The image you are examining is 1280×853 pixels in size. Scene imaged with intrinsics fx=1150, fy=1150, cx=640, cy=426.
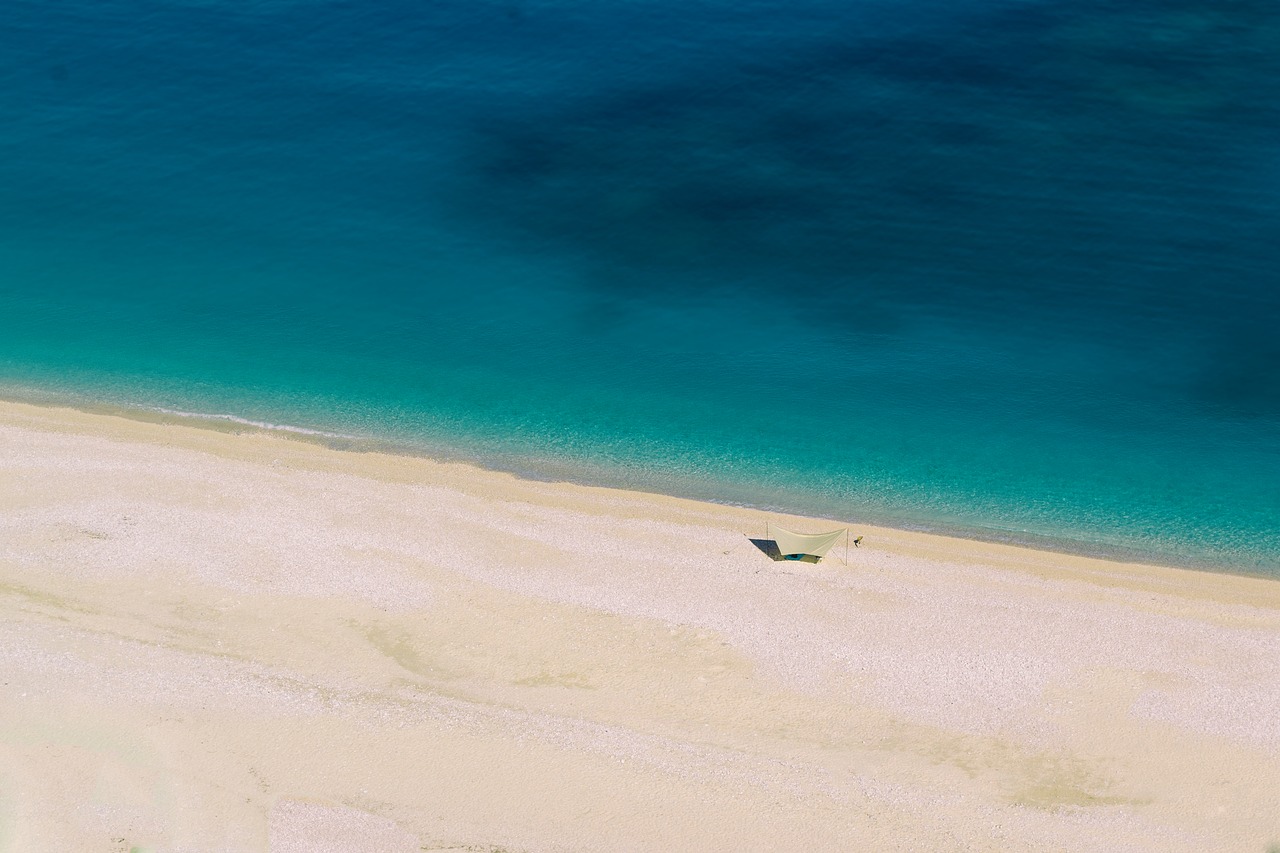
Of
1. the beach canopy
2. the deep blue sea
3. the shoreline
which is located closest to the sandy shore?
the beach canopy

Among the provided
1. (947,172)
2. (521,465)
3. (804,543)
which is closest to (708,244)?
(947,172)

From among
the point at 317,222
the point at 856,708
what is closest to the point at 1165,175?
the point at 856,708

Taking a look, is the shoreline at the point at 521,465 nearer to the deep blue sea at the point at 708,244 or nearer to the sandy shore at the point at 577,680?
the deep blue sea at the point at 708,244

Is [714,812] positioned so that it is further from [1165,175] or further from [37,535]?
[1165,175]

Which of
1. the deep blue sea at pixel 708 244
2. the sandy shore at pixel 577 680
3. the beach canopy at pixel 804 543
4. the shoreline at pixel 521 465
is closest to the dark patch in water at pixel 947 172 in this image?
the deep blue sea at pixel 708 244

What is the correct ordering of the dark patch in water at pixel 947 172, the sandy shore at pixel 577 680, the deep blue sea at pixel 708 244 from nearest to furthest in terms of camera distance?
the sandy shore at pixel 577 680 → the deep blue sea at pixel 708 244 → the dark patch in water at pixel 947 172

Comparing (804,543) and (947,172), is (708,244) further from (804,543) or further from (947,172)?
(804,543)

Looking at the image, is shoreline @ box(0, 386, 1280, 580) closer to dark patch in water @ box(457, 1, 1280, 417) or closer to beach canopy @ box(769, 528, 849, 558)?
beach canopy @ box(769, 528, 849, 558)

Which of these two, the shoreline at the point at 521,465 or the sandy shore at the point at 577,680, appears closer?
the sandy shore at the point at 577,680
